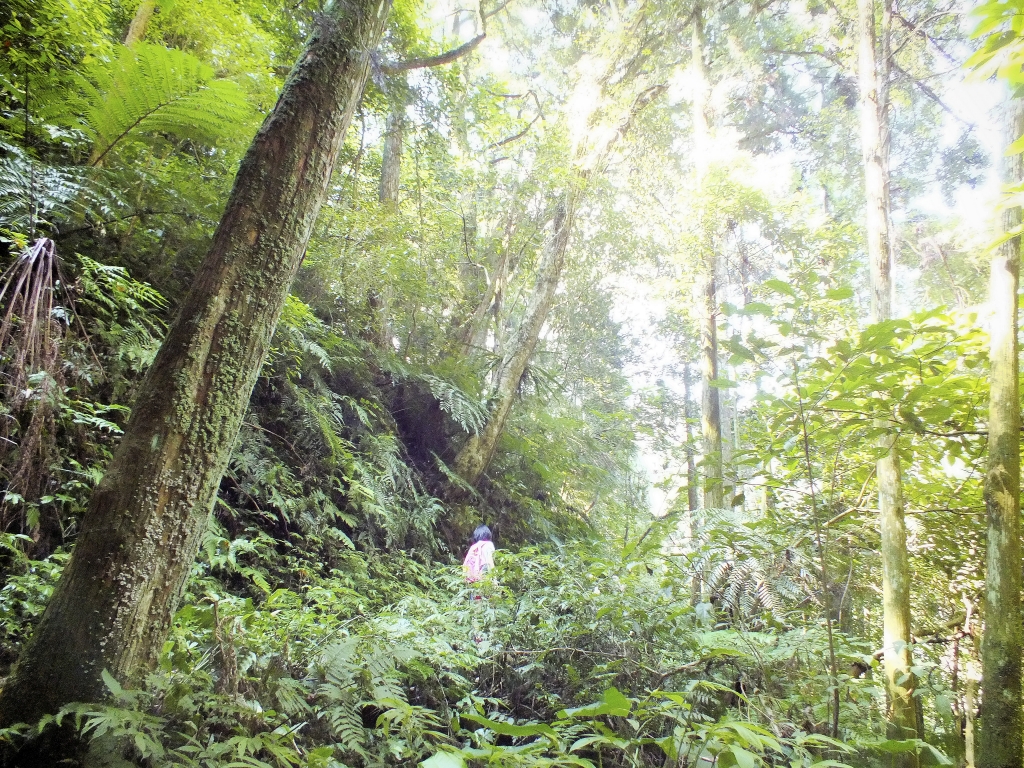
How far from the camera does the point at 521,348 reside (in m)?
7.59

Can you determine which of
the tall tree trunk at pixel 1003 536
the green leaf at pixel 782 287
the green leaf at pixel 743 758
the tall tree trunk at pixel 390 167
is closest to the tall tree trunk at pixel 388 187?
the tall tree trunk at pixel 390 167

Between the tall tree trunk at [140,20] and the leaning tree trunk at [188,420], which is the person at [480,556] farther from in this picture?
the tall tree trunk at [140,20]

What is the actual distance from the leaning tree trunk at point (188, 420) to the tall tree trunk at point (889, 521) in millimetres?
2751

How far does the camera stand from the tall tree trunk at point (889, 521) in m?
2.17

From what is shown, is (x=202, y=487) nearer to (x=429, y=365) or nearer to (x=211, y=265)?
(x=211, y=265)

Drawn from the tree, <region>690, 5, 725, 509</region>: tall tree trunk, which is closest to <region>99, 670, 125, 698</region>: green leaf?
the tree

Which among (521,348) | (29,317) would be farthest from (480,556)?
(29,317)

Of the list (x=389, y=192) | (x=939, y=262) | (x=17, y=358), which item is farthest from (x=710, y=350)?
(x=939, y=262)

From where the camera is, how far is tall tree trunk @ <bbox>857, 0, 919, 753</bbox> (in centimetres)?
217

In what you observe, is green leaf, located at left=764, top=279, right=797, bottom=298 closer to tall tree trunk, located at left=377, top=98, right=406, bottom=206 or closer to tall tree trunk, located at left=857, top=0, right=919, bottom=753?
tall tree trunk, located at left=857, top=0, right=919, bottom=753

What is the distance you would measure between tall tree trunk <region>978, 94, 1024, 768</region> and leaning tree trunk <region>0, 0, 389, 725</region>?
2.79 m

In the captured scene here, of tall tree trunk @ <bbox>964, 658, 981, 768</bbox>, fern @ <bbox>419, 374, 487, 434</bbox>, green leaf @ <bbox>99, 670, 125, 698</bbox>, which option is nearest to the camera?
green leaf @ <bbox>99, 670, 125, 698</bbox>

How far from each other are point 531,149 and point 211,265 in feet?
28.0

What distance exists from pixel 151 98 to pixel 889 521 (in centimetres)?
536
